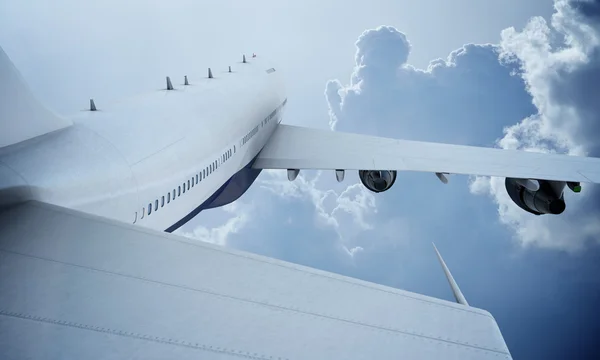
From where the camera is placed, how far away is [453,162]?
13.7m

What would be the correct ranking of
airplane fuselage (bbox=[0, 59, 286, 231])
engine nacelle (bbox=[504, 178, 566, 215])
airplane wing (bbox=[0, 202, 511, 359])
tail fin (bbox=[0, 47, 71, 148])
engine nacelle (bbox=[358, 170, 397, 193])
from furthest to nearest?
engine nacelle (bbox=[358, 170, 397, 193]), engine nacelle (bbox=[504, 178, 566, 215]), airplane fuselage (bbox=[0, 59, 286, 231]), tail fin (bbox=[0, 47, 71, 148]), airplane wing (bbox=[0, 202, 511, 359])

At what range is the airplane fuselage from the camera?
18.3 ft

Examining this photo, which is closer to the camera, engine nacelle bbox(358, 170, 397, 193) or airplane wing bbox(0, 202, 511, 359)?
airplane wing bbox(0, 202, 511, 359)

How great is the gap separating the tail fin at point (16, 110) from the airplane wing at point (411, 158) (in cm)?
992

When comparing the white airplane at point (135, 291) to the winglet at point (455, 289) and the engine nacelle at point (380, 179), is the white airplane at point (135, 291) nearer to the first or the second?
the winglet at point (455, 289)

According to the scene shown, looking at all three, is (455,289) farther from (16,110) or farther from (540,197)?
(540,197)

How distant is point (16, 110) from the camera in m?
5.26

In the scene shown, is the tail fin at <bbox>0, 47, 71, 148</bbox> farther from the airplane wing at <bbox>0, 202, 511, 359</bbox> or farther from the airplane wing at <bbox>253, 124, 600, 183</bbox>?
the airplane wing at <bbox>253, 124, 600, 183</bbox>

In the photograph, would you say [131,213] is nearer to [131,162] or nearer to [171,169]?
[131,162]

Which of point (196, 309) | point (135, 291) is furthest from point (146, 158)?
point (196, 309)

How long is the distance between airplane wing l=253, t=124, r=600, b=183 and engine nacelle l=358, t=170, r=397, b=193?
27cm

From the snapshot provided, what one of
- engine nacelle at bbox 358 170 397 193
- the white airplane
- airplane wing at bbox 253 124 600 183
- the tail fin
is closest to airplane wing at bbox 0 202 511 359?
the white airplane

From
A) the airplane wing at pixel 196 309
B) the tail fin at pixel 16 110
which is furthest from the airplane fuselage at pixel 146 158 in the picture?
the airplane wing at pixel 196 309

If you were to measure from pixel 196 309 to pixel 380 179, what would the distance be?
1161 cm
